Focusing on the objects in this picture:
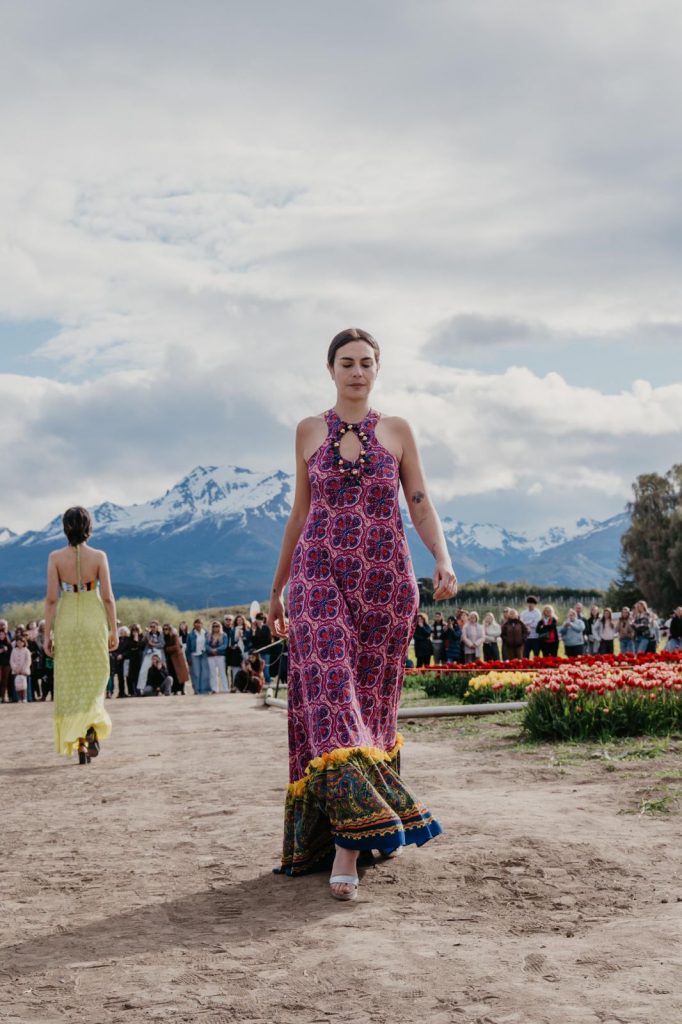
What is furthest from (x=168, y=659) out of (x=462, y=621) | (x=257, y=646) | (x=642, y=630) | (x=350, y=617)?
(x=350, y=617)

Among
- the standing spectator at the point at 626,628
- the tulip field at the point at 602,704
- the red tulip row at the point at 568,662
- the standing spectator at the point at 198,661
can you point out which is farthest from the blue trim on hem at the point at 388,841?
the standing spectator at the point at 198,661

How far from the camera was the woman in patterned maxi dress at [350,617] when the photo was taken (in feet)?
16.3

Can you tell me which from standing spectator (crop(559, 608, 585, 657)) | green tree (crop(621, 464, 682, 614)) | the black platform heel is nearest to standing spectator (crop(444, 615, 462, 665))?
standing spectator (crop(559, 608, 585, 657))

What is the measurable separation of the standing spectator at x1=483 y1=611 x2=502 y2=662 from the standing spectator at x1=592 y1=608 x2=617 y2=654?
7.52 feet

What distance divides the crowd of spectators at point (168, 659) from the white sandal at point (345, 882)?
20.3 metres

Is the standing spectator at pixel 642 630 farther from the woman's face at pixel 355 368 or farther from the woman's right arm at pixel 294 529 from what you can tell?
the woman's face at pixel 355 368

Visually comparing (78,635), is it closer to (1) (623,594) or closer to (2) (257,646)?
(2) (257,646)

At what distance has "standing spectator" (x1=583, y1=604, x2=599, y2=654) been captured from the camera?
26.0 meters

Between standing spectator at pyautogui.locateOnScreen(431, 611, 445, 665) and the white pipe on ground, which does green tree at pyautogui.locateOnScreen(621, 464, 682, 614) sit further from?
the white pipe on ground

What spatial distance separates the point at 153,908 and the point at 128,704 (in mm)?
18321

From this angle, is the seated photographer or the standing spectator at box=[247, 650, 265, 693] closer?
the standing spectator at box=[247, 650, 265, 693]

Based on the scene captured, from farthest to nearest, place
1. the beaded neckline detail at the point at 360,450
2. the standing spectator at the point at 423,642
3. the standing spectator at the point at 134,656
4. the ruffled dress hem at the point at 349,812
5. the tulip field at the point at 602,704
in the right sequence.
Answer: the standing spectator at the point at 134,656 < the standing spectator at the point at 423,642 < the tulip field at the point at 602,704 < the beaded neckline detail at the point at 360,450 < the ruffled dress hem at the point at 349,812

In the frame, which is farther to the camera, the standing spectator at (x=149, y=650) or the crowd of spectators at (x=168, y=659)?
the standing spectator at (x=149, y=650)

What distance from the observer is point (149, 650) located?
2741cm
